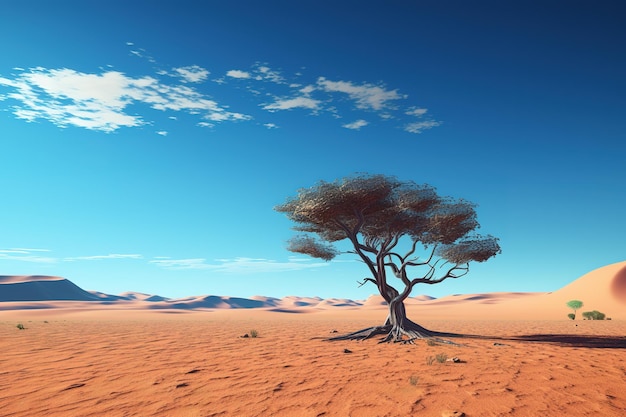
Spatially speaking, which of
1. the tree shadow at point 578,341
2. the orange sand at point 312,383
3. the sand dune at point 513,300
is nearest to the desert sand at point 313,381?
the orange sand at point 312,383

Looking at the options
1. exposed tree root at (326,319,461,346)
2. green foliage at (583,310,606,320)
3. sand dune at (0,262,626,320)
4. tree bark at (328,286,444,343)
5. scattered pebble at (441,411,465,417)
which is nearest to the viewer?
scattered pebble at (441,411,465,417)

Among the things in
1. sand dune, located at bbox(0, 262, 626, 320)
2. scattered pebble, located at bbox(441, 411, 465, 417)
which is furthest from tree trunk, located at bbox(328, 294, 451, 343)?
sand dune, located at bbox(0, 262, 626, 320)

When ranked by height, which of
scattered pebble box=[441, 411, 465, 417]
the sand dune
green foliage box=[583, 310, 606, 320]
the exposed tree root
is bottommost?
scattered pebble box=[441, 411, 465, 417]

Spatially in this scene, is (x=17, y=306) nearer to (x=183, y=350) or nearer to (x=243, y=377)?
(x=183, y=350)

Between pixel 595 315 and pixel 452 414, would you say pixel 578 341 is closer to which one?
pixel 452 414

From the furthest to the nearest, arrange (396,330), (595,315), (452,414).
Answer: (595,315) < (396,330) < (452,414)

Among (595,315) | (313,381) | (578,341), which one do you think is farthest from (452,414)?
(595,315)

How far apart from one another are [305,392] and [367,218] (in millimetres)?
13677

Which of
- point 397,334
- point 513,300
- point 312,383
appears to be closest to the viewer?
point 312,383

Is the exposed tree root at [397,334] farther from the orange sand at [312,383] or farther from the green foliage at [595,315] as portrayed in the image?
the green foliage at [595,315]

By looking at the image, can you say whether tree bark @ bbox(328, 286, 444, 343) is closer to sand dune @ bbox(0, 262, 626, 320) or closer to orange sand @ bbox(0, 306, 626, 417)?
orange sand @ bbox(0, 306, 626, 417)

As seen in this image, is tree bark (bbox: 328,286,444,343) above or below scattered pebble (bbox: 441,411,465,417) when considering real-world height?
above

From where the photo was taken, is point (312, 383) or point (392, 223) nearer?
point (312, 383)

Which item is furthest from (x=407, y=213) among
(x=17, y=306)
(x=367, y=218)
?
(x=17, y=306)
